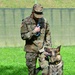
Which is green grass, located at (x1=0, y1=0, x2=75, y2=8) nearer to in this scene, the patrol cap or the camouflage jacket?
the camouflage jacket

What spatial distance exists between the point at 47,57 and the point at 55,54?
23cm

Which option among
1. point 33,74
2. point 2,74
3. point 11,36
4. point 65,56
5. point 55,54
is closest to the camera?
point 55,54

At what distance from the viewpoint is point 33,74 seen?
823cm

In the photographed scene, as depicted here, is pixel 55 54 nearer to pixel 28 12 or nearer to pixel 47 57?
pixel 47 57

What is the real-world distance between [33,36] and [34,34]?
12cm

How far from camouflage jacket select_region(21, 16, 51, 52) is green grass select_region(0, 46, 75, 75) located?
305 centimetres

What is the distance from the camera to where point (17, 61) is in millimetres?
13539

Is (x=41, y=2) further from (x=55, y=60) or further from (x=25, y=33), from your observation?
(x=55, y=60)

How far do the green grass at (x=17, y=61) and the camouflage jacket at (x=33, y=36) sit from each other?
3050mm

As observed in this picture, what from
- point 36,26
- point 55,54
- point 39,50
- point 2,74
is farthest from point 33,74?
point 2,74

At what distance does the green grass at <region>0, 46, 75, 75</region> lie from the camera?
11238mm

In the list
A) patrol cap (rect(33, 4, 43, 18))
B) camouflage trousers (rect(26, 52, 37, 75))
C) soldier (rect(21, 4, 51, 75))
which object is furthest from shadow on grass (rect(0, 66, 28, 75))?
patrol cap (rect(33, 4, 43, 18))

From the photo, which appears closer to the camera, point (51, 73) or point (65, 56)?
point (51, 73)

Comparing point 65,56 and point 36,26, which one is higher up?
point 36,26
